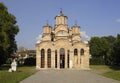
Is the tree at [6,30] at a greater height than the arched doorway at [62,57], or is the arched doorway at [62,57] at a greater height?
the tree at [6,30]

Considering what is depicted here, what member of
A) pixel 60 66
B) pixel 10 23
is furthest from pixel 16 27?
pixel 60 66

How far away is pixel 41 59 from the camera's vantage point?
60562 mm

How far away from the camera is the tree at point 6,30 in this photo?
49.1 meters

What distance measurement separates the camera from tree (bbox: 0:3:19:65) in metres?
49.1

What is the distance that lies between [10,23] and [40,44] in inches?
320

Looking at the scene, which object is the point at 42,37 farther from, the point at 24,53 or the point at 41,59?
the point at 24,53

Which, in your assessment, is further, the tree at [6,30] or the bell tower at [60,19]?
the bell tower at [60,19]

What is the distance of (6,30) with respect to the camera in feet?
181

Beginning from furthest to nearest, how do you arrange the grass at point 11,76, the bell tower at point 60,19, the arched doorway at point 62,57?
the bell tower at point 60,19, the arched doorway at point 62,57, the grass at point 11,76

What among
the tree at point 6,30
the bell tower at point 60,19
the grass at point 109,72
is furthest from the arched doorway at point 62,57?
the tree at point 6,30

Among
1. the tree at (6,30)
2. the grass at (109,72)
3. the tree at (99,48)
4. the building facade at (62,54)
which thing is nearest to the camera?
the grass at (109,72)

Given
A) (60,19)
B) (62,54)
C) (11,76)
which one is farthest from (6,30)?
(11,76)

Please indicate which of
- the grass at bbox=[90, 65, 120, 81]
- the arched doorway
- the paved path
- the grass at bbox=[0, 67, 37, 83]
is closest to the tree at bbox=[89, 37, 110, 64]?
the arched doorway

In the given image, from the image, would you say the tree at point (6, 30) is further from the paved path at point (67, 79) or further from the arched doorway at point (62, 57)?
the paved path at point (67, 79)
